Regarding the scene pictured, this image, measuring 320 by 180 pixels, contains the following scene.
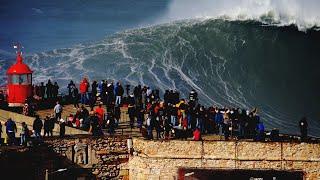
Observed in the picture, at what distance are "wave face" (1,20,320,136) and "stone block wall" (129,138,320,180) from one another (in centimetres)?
1383

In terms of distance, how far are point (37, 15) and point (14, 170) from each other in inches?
3904

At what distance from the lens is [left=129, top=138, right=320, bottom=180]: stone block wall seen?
22.5 m

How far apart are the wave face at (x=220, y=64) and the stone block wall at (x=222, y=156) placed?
45.4ft

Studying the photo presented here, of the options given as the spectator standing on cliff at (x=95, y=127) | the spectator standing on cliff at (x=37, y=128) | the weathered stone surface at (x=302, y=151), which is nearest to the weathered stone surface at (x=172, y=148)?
the spectator standing on cliff at (x=95, y=127)

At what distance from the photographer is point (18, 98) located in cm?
2756

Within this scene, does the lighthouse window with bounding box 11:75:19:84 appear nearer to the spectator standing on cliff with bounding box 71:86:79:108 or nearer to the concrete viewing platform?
the spectator standing on cliff with bounding box 71:86:79:108

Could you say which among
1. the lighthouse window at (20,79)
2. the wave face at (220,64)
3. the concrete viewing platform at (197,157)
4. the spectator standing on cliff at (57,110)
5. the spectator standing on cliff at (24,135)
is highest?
the wave face at (220,64)

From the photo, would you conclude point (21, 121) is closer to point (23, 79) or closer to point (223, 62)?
point (23, 79)

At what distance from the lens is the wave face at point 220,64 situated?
41812mm

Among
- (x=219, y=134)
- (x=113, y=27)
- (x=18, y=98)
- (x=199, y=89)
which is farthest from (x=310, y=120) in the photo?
(x=113, y=27)

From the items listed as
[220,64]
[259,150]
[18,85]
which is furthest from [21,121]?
[220,64]

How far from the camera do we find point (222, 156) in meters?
22.6

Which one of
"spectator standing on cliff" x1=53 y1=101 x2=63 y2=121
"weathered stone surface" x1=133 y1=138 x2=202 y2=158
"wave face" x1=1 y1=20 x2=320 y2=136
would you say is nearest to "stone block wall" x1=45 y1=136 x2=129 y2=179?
"weathered stone surface" x1=133 y1=138 x2=202 y2=158

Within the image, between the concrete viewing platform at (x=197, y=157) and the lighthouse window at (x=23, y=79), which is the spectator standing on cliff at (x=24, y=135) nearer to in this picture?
the concrete viewing platform at (x=197, y=157)
